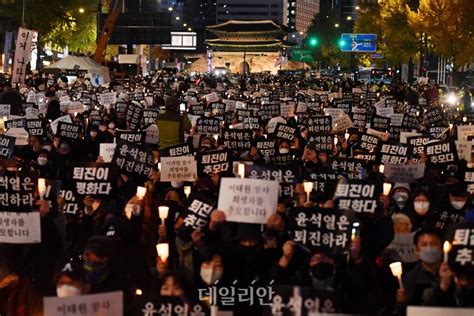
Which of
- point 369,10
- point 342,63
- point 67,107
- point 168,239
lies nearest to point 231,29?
point 342,63

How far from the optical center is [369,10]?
275 feet

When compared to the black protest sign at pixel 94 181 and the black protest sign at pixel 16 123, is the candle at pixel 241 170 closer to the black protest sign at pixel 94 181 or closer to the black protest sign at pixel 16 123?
the black protest sign at pixel 94 181

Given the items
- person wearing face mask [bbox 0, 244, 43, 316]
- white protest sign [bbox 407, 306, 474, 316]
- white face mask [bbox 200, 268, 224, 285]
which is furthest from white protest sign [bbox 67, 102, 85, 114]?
white protest sign [bbox 407, 306, 474, 316]

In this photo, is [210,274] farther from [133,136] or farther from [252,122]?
[252,122]

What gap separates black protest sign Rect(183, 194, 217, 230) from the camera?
33.2 ft

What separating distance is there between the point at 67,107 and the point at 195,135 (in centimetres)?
689

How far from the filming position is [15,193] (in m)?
10.6

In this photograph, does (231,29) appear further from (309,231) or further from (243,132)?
(309,231)

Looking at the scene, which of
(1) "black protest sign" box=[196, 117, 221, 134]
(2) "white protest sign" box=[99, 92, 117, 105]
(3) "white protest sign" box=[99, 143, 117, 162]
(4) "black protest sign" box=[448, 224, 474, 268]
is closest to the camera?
(4) "black protest sign" box=[448, 224, 474, 268]

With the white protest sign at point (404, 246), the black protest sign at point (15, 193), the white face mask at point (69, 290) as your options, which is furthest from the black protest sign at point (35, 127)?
the white face mask at point (69, 290)

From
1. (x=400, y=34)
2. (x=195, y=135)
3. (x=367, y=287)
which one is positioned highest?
(x=400, y=34)

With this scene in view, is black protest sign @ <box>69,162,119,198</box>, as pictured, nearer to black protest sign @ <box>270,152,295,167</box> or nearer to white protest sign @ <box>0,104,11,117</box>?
black protest sign @ <box>270,152,295,167</box>

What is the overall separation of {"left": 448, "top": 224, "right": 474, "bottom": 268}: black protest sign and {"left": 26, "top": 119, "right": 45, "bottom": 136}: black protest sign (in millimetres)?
11228

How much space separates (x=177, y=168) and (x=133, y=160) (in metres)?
0.64
